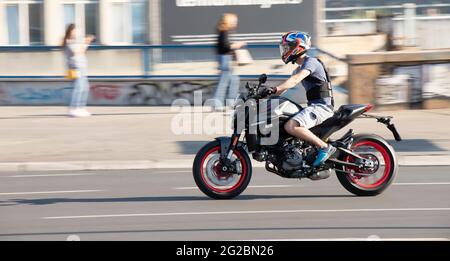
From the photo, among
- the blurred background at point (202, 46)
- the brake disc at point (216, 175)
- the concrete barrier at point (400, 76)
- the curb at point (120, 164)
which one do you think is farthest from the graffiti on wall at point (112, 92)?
the brake disc at point (216, 175)

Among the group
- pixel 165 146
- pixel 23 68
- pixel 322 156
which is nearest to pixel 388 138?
pixel 165 146

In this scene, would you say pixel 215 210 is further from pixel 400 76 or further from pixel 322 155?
pixel 400 76

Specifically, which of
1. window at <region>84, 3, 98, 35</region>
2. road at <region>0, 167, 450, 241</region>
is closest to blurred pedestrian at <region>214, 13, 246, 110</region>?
road at <region>0, 167, 450, 241</region>

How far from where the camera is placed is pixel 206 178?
923 cm

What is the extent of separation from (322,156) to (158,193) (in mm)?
2024

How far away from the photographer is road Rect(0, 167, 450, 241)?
7.63 meters

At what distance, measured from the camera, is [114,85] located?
61.8 ft

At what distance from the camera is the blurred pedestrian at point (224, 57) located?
16547 mm

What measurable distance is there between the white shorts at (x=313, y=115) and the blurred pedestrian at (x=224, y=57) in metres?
7.54

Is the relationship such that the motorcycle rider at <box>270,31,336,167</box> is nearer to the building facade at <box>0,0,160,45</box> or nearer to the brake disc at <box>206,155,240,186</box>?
the brake disc at <box>206,155,240,186</box>

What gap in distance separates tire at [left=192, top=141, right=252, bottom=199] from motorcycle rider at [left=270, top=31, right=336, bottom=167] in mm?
577

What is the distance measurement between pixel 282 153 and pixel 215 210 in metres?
0.95

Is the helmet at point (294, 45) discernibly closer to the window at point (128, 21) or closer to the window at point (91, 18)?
the window at point (128, 21)

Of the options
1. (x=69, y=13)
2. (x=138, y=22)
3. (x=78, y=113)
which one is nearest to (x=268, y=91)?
(x=78, y=113)
